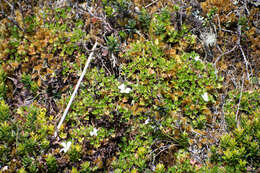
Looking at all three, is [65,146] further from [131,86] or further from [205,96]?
[205,96]

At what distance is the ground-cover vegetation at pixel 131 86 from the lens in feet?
9.57

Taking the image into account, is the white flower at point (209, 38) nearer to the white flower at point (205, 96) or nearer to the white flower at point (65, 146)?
the white flower at point (205, 96)

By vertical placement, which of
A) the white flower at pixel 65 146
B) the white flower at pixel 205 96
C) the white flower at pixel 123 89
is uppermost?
the white flower at pixel 123 89

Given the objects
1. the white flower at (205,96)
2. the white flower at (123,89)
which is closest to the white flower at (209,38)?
the white flower at (205,96)

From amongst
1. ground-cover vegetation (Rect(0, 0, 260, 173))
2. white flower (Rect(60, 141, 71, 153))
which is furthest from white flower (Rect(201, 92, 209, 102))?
white flower (Rect(60, 141, 71, 153))

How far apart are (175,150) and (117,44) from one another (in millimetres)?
1789

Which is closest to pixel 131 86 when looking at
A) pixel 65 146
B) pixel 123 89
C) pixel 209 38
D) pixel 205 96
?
pixel 123 89

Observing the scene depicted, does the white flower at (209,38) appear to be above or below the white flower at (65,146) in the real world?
above

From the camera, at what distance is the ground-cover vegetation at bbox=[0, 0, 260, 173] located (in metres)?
2.92

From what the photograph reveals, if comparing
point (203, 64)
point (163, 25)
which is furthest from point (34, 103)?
point (203, 64)

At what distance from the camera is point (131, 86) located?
3.43 metres

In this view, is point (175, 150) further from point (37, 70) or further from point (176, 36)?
point (37, 70)

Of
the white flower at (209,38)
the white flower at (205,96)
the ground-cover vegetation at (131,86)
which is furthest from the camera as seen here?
the white flower at (209,38)

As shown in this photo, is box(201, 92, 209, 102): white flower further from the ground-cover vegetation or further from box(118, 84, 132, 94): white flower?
box(118, 84, 132, 94): white flower
